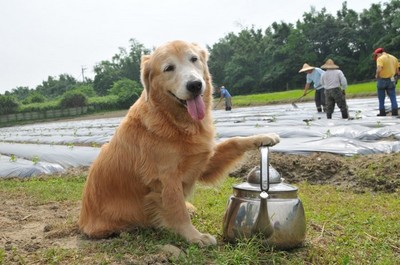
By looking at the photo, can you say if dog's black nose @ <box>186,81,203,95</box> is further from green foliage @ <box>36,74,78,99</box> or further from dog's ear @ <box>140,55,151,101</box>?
green foliage @ <box>36,74,78,99</box>

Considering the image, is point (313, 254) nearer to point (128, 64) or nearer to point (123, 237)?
point (123, 237)

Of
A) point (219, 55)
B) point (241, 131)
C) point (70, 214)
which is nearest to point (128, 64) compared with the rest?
point (219, 55)

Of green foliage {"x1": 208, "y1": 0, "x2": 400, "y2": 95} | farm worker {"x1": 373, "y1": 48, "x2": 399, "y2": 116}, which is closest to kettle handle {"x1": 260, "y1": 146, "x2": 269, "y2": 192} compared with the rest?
farm worker {"x1": 373, "y1": 48, "x2": 399, "y2": 116}

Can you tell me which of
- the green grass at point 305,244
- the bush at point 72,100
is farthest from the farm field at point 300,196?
the bush at point 72,100

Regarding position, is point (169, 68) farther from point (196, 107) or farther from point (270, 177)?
point (270, 177)

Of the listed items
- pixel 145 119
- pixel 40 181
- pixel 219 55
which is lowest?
pixel 40 181

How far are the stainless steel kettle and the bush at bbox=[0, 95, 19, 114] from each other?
2190 inches

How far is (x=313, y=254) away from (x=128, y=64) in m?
85.7

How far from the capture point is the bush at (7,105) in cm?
5266

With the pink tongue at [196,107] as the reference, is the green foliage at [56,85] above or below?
above

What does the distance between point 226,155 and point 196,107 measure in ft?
2.10

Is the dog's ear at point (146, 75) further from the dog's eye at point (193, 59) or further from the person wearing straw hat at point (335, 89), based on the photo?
the person wearing straw hat at point (335, 89)

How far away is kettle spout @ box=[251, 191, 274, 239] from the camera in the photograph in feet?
9.41

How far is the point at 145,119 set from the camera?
3465 millimetres
